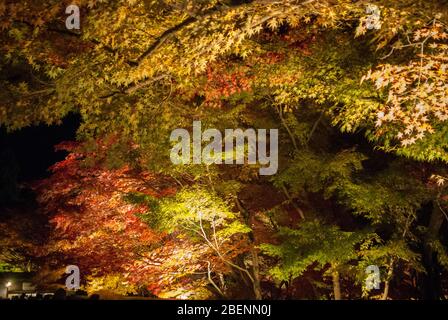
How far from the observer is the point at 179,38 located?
23.3ft

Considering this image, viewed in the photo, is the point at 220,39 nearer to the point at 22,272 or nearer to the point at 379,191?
the point at 379,191

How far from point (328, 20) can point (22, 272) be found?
1732 centimetres

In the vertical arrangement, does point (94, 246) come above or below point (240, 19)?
below

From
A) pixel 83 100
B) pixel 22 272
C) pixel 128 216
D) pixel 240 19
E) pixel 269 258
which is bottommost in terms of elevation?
pixel 22 272

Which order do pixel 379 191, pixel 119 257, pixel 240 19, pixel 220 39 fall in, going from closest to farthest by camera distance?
1. pixel 220 39
2. pixel 240 19
3. pixel 379 191
4. pixel 119 257

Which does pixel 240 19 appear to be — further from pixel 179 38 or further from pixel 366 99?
pixel 366 99

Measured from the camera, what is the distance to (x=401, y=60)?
7980 millimetres

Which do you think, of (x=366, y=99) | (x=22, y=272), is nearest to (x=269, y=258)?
(x=366, y=99)

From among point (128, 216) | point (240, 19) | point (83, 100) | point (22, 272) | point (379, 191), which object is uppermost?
point (240, 19)

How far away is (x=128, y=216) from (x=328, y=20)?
7.53 metres

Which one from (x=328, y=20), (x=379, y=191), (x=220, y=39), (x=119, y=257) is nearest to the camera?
(x=220, y=39)

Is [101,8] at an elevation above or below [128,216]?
above

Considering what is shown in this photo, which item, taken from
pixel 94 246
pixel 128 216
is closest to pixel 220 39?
pixel 128 216

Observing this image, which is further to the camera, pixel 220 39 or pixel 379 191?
pixel 379 191
